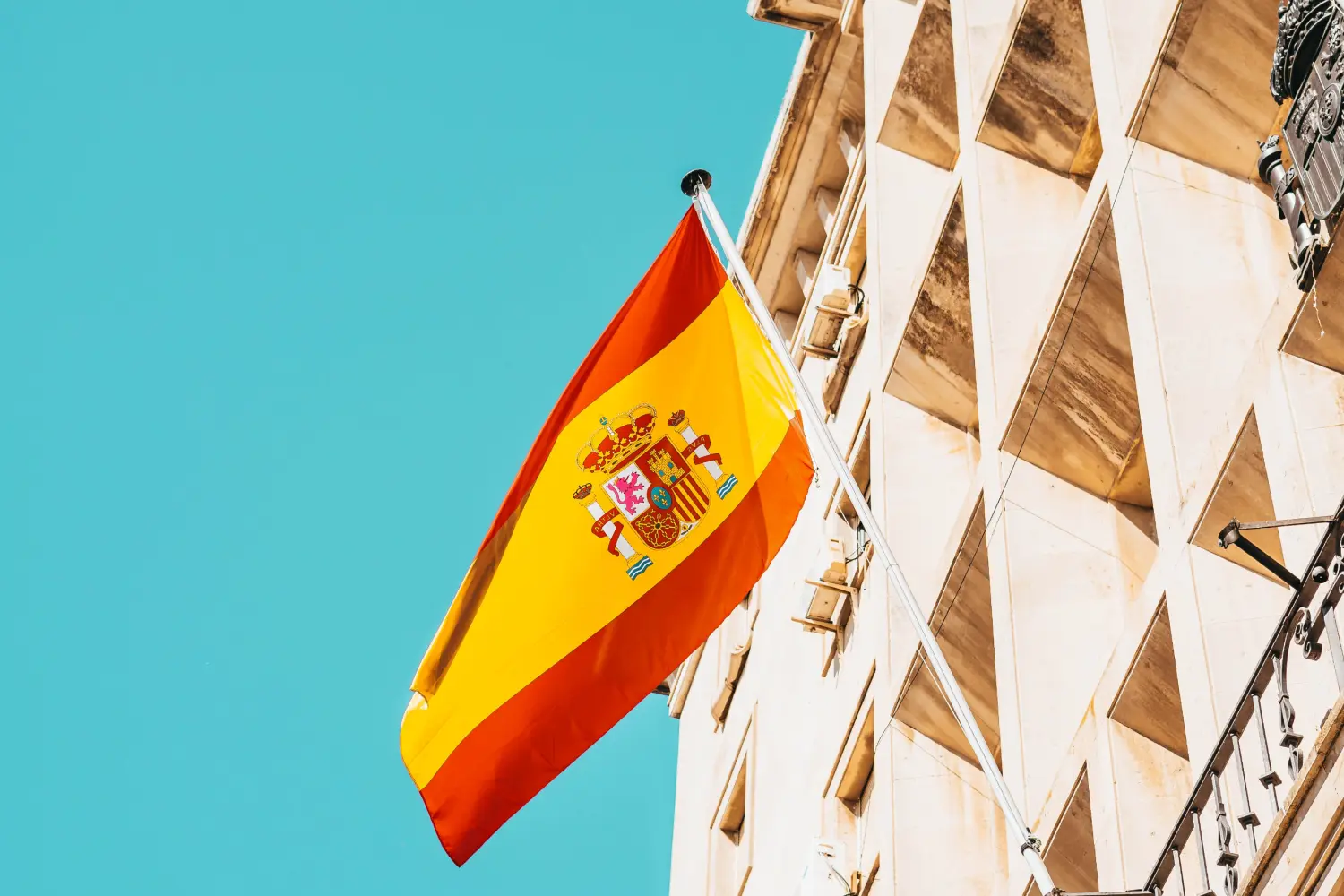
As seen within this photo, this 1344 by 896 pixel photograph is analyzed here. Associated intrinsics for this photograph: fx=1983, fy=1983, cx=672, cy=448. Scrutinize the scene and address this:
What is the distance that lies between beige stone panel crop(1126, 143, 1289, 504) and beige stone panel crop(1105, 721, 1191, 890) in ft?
5.37

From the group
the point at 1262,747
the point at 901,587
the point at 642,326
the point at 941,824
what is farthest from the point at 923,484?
the point at 1262,747

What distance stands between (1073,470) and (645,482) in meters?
3.52

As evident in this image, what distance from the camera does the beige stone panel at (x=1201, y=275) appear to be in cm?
1243

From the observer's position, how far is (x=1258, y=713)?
9398 millimetres

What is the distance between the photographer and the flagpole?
1031 cm

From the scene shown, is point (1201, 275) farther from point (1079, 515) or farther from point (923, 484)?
point (923, 484)

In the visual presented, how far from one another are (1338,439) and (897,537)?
690 cm

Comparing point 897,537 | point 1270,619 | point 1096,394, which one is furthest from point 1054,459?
point 1270,619

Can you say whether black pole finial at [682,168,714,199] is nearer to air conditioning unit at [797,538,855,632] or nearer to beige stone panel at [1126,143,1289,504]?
beige stone panel at [1126,143,1289,504]

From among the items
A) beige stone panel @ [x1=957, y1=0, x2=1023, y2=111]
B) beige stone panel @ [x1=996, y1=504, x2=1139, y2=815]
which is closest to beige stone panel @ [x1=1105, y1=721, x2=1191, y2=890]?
beige stone panel @ [x1=996, y1=504, x2=1139, y2=815]

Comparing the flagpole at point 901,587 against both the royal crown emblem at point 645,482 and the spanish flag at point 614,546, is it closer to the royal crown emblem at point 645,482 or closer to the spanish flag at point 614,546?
the spanish flag at point 614,546

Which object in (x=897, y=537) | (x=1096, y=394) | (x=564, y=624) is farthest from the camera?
(x=897, y=537)

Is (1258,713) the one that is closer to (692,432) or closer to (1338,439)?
(1338,439)

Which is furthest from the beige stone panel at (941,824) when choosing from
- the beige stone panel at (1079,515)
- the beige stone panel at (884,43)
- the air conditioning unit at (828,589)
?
the beige stone panel at (884,43)
